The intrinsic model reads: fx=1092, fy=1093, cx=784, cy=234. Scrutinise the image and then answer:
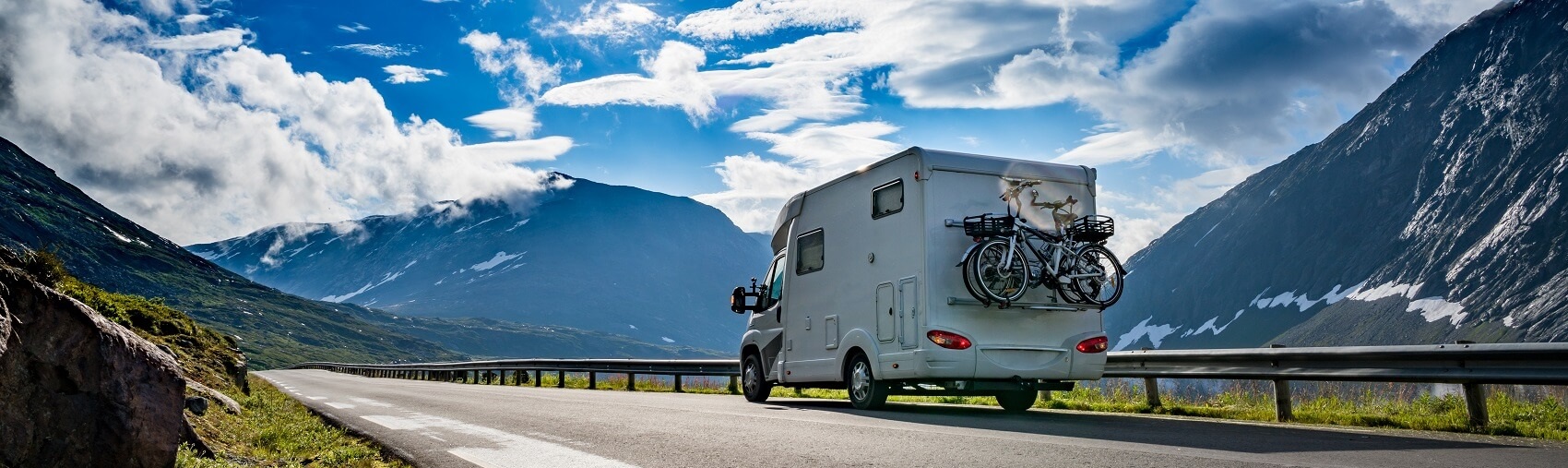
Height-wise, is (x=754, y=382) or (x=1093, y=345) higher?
(x=1093, y=345)

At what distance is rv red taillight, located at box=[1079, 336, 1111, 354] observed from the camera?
12.2 m

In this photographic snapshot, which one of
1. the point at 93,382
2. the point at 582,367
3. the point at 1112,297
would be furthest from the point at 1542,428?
the point at 582,367

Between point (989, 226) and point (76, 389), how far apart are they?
28.4 feet

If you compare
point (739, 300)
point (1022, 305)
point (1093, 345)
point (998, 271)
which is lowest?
point (1093, 345)

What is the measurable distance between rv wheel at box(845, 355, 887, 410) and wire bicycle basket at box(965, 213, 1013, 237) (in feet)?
6.72

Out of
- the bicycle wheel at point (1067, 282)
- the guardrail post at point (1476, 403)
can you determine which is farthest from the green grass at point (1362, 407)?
the bicycle wheel at point (1067, 282)

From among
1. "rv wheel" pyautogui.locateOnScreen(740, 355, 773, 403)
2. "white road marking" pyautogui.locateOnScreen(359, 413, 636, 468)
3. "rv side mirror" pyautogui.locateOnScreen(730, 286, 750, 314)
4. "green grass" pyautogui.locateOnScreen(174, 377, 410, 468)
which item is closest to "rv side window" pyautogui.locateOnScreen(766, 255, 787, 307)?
"rv side mirror" pyautogui.locateOnScreen(730, 286, 750, 314)

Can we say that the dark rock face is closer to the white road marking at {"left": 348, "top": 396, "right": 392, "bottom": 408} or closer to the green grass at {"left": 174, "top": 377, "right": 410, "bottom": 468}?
the green grass at {"left": 174, "top": 377, "right": 410, "bottom": 468}

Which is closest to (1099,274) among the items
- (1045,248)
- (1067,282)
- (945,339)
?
(1067,282)

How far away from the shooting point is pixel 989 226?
11.7 metres

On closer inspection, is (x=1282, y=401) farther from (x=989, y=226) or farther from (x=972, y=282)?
(x=989, y=226)

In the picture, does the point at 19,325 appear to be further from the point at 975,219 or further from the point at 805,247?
the point at 805,247

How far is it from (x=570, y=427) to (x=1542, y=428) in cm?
788

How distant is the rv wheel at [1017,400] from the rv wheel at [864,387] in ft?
4.72
